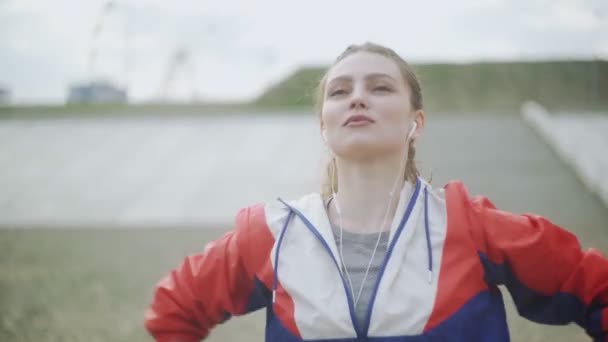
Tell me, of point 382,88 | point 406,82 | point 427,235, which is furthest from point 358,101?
point 427,235

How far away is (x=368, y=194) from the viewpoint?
6.34 ft

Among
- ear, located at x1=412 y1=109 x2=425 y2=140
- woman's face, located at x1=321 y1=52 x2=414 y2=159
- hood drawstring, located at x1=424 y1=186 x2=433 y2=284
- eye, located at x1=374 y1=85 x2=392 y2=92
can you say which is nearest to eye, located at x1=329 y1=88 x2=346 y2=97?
woman's face, located at x1=321 y1=52 x2=414 y2=159

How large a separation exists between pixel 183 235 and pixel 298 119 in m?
7.40

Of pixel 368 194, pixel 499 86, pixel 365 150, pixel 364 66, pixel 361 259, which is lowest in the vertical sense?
pixel 499 86

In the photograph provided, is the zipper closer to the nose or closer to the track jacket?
the track jacket

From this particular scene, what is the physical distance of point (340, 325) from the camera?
5.38 feet

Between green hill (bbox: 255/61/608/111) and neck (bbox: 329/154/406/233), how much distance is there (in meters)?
15.3

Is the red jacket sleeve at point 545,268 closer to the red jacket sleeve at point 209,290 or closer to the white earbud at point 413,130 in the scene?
the white earbud at point 413,130

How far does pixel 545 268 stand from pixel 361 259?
528mm

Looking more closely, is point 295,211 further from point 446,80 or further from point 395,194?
point 446,80

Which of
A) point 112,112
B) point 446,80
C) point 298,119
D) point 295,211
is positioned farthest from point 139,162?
point 446,80

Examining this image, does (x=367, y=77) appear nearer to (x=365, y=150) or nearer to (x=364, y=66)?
(x=364, y=66)

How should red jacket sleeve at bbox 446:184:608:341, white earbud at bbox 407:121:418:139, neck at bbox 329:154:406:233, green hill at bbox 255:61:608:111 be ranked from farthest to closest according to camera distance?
green hill at bbox 255:61:608:111 < white earbud at bbox 407:121:418:139 < neck at bbox 329:154:406:233 < red jacket sleeve at bbox 446:184:608:341

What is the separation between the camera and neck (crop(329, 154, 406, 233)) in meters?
1.91
